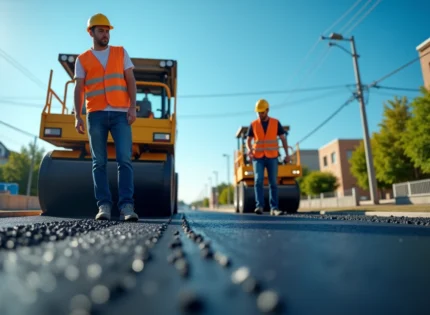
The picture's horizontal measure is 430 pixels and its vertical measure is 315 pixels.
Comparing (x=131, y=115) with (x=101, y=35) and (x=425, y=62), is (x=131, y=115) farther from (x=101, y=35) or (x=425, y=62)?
(x=425, y=62)

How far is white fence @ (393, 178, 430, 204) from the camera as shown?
17703 mm

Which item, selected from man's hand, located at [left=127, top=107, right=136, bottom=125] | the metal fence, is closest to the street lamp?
the metal fence

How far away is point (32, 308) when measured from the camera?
664 millimetres

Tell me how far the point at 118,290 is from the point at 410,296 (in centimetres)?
77

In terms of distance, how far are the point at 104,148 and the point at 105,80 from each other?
887 mm

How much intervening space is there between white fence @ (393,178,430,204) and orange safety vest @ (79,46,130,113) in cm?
1896

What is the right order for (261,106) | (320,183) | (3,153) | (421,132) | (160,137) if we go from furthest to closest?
(3,153) < (320,183) < (421,132) < (261,106) < (160,137)

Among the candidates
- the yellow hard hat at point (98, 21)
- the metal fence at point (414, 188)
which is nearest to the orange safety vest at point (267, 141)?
the yellow hard hat at point (98, 21)

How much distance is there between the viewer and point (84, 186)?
490 cm

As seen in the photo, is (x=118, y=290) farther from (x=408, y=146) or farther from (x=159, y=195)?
(x=408, y=146)

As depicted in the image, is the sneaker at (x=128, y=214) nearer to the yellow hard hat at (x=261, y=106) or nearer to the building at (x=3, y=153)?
the yellow hard hat at (x=261, y=106)

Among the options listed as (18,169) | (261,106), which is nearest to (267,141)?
(261,106)

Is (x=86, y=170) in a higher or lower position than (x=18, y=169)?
lower

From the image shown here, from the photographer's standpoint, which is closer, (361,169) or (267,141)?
(267,141)
